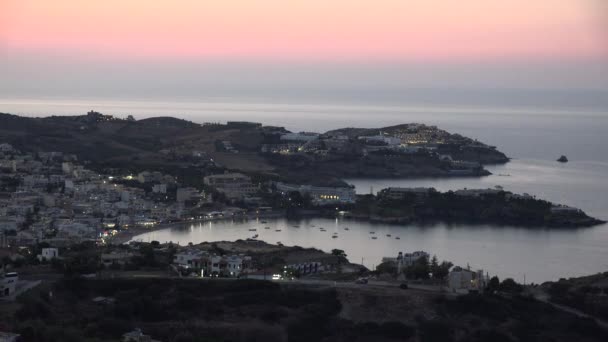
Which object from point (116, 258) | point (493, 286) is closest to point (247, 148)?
point (116, 258)

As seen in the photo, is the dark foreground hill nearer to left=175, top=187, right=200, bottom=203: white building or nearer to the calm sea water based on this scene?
the calm sea water

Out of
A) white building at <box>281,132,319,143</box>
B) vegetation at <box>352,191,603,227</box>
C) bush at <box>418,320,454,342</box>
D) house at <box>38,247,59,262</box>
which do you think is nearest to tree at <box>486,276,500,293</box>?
bush at <box>418,320,454,342</box>

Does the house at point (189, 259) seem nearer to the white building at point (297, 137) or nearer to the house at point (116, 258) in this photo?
the house at point (116, 258)

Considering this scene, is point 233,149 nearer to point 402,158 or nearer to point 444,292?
point 402,158

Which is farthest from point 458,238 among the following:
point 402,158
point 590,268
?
point 402,158

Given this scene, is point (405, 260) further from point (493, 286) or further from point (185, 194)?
point (185, 194)

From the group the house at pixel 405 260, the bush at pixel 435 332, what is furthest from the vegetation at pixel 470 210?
the bush at pixel 435 332

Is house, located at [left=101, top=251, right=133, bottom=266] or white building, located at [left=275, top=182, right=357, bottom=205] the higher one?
white building, located at [left=275, top=182, right=357, bottom=205]
